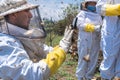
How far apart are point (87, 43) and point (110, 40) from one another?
25.2 inches

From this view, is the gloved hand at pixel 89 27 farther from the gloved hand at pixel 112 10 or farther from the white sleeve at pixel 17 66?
the white sleeve at pixel 17 66

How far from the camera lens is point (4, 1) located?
9.78 ft

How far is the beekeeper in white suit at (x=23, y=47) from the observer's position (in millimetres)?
2658

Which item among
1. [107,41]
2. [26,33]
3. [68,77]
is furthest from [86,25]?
[26,33]

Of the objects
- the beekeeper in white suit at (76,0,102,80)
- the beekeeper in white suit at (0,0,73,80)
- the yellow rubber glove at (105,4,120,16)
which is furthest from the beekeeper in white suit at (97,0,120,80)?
the beekeeper in white suit at (0,0,73,80)

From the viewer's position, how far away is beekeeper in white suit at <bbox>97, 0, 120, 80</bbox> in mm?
5457

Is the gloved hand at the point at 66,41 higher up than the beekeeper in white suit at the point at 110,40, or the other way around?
the gloved hand at the point at 66,41

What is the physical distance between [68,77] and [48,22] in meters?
5.19

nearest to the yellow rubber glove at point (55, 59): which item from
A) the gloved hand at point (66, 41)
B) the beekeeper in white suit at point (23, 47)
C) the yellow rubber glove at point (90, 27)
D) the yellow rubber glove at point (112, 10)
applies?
the beekeeper in white suit at point (23, 47)

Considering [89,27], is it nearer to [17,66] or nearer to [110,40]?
[110,40]

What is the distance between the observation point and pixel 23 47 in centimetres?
295

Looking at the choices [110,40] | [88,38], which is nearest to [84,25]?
[88,38]

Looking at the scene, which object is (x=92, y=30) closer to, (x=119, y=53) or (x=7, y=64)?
(x=119, y=53)

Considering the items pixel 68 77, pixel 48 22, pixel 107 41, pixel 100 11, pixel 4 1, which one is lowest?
pixel 48 22
